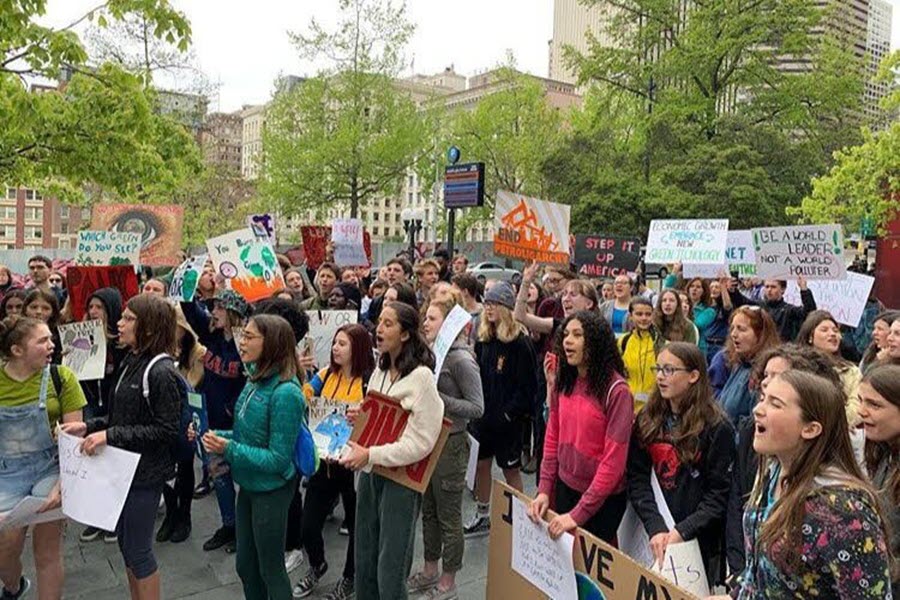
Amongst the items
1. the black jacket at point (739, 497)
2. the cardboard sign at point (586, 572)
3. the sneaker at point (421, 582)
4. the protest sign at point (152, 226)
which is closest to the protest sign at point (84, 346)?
the sneaker at point (421, 582)

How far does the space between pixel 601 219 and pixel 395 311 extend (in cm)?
2745

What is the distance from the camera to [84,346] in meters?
5.38

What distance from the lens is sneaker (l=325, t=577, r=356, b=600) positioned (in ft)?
14.8

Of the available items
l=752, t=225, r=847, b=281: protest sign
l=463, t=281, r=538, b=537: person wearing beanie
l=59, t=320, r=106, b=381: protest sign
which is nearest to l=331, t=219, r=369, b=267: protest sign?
l=463, t=281, r=538, b=537: person wearing beanie

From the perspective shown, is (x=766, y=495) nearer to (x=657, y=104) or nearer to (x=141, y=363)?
(x=141, y=363)

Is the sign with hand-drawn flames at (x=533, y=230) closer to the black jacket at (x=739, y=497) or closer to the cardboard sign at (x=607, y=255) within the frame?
the black jacket at (x=739, y=497)

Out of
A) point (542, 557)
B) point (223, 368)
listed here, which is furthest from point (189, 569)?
point (542, 557)

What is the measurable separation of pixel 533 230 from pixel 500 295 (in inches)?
70.4

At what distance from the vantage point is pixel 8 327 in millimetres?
3824

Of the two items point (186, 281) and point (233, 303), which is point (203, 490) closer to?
point (233, 303)

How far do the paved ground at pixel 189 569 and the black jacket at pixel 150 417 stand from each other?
1.27 metres

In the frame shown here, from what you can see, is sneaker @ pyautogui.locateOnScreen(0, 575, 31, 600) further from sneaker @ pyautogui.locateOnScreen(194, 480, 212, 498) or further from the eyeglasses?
the eyeglasses

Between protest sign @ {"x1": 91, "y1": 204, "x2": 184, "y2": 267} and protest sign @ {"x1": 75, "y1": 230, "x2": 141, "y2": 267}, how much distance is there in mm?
1338

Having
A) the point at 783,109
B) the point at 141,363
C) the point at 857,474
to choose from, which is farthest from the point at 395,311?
the point at 783,109
